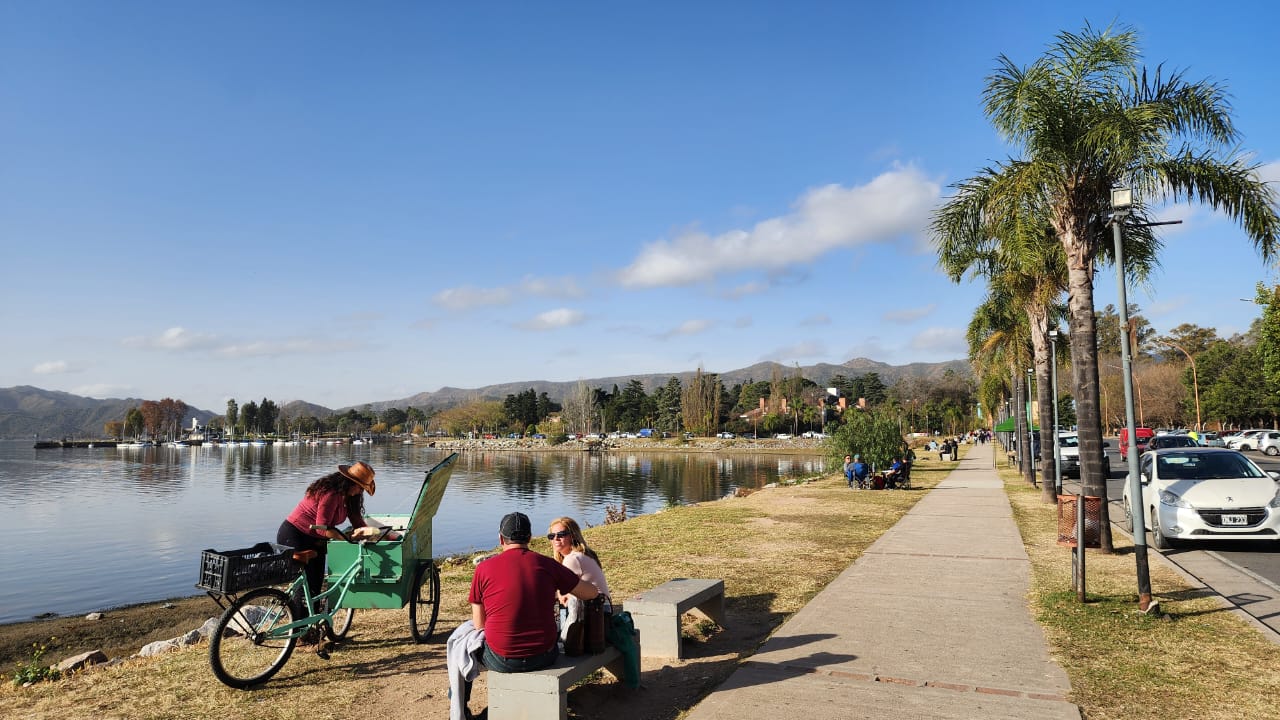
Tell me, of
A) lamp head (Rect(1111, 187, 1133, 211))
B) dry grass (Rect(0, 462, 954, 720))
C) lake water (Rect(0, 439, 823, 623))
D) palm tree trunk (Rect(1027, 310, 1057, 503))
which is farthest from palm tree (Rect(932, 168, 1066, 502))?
lake water (Rect(0, 439, 823, 623))

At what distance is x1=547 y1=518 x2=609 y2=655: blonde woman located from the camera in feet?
16.4

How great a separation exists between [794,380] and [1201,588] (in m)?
132

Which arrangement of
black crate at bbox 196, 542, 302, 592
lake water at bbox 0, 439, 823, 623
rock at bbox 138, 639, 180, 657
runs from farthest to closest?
lake water at bbox 0, 439, 823, 623 → rock at bbox 138, 639, 180, 657 → black crate at bbox 196, 542, 302, 592

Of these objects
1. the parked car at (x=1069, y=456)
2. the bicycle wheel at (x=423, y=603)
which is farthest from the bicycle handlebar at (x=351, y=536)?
the parked car at (x=1069, y=456)

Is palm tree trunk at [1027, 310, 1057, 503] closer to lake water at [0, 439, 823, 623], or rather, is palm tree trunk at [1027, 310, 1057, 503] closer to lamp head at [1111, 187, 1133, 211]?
lamp head at [1111, 187, 1133, 211]

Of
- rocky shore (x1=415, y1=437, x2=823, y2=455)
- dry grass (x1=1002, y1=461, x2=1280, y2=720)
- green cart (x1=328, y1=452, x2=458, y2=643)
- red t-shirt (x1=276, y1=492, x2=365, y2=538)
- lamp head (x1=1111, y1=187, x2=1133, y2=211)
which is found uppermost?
lamp head (x1=1111, y1=187, x2=1133, y2=211)

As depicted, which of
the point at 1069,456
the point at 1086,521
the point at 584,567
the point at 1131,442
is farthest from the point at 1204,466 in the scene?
the point at 1069,456

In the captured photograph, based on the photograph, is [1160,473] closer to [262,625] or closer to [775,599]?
[775,599]

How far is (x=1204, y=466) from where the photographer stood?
12.7m

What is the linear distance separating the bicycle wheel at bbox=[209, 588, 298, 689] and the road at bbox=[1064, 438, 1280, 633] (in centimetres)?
861

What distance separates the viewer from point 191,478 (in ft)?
191

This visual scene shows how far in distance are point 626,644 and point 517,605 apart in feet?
3.54

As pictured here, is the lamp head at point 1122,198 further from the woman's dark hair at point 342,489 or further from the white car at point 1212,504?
A: the woman's dark hair at point 342,489

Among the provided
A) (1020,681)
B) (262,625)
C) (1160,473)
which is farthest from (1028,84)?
(262,625)
